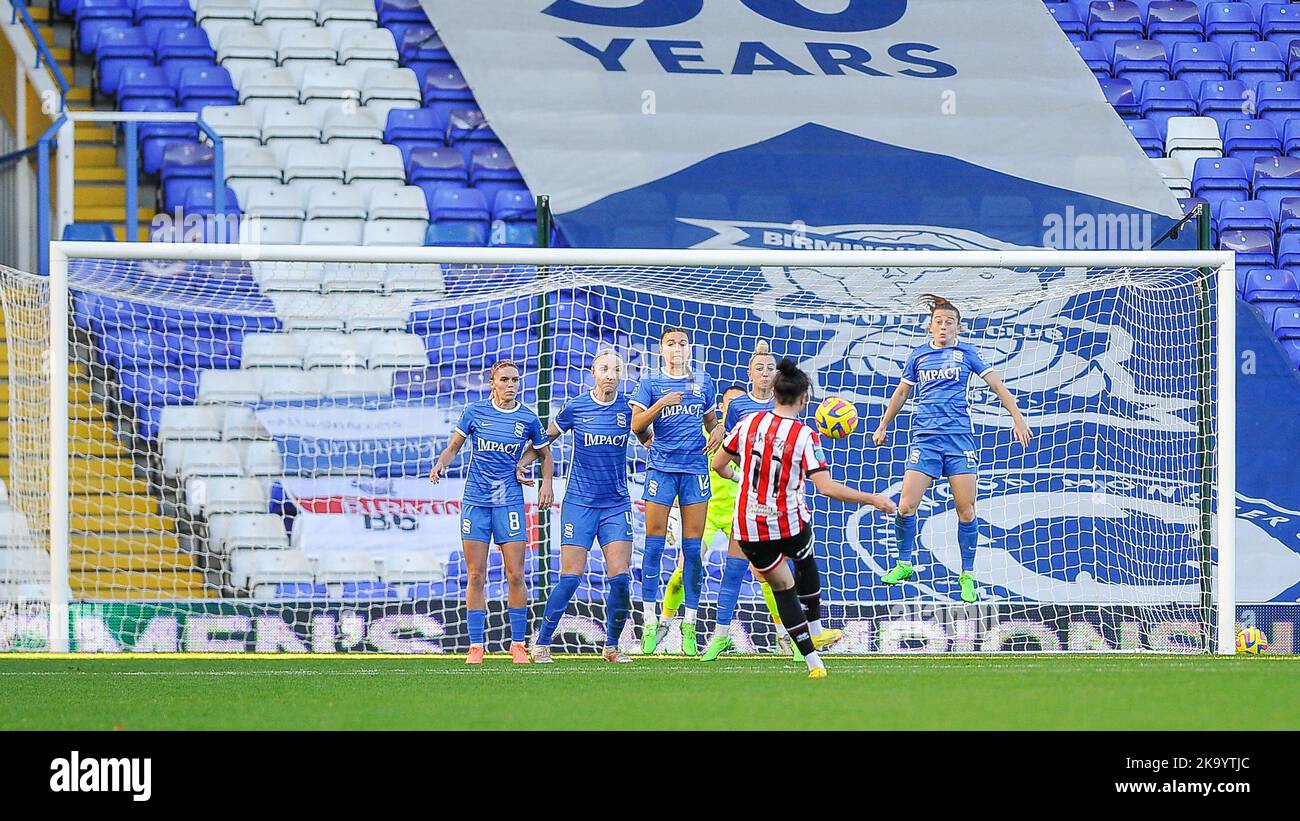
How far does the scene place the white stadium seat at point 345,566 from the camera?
10703 mm

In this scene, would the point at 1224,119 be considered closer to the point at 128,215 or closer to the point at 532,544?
the point at 532,544

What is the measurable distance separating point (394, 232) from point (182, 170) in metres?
1.78

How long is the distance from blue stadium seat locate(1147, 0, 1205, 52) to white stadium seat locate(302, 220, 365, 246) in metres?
8.09

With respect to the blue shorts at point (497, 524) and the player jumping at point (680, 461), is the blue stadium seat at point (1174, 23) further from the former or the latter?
the blue shorts at point (497, 524)

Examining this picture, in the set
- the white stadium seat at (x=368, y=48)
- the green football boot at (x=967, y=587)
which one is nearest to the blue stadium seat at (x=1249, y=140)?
the green football boot at (x=967, y=587)

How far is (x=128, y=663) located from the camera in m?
9.12

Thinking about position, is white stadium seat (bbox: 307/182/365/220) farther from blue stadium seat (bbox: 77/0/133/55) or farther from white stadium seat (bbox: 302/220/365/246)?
blue stadium seat (bbox: 77/0/133/55)

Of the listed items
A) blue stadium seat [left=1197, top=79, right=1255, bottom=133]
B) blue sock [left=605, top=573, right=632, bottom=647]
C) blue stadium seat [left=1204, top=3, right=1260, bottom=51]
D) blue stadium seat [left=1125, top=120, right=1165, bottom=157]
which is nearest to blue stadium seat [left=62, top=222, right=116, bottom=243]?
blue sock [left=605, top=573, right=632, bottom=647]

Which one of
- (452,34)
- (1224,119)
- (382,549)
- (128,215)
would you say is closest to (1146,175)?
(1224,119)

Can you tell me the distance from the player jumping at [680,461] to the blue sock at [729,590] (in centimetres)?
16

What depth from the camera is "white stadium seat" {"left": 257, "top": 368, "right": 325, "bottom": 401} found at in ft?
36.8

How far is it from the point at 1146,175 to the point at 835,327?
4.13m

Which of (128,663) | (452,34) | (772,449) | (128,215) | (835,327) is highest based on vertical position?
(452,34)

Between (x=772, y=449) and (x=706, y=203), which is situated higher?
(x=706, y=203)
